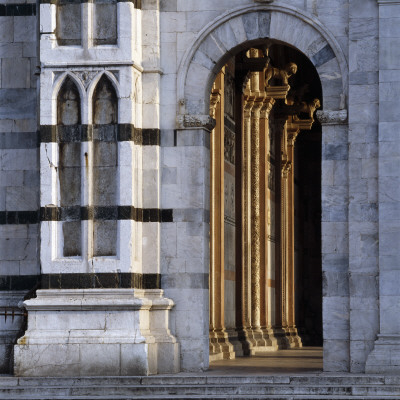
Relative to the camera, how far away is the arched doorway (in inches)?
1064

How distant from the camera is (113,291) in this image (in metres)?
21.3

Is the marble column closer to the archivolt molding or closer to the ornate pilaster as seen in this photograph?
the archivolt molding

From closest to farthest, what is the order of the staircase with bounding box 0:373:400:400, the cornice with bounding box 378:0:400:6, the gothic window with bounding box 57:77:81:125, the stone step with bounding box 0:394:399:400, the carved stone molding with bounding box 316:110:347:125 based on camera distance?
the stone step with bounding box 0:394:399:400 < the staircase with bounding box 0:373:400:400 < the cornice with bounding box 378:0:400:6 < the carved stone molding with bounding box 316:110:347:125 < the gothic window with bounding box 57:77:81:125

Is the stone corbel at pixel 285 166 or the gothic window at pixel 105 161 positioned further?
the stone corbel at pixel 285 166

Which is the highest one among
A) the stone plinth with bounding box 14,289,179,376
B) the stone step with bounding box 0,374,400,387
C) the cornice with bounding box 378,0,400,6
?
the cornice with bounding box 378,0,400,6

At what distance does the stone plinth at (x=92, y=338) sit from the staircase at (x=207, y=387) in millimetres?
805

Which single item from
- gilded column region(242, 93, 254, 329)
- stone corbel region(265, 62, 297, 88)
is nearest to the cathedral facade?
gilded column region(242, 93, 254, 329)

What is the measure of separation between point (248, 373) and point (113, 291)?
247cm

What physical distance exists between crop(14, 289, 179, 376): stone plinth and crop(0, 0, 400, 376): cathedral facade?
0.02 m

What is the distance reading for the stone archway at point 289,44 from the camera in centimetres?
2153

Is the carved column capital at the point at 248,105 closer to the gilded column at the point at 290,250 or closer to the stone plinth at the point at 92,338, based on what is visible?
the gilded column at the point at 290,250

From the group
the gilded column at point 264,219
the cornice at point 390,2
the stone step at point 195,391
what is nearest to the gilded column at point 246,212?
the gilded column at point 264,219

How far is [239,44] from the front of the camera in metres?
22.1

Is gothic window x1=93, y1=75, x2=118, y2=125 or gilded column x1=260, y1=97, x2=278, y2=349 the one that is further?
gilded column x1=260, y1=97, x2=278, y2=349
